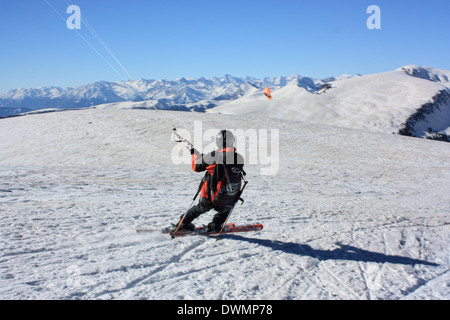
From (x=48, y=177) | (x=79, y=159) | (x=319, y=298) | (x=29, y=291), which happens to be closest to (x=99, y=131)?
(x=79, y=159)

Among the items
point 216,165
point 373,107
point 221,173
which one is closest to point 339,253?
point 221,173

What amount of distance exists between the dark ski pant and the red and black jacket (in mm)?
136

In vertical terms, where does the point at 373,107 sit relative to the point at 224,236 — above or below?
above

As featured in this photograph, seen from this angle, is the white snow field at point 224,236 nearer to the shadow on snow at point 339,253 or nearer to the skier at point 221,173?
the shadow on snow at point 339,253

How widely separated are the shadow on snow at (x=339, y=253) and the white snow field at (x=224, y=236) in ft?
0.07

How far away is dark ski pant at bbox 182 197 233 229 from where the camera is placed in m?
5.05

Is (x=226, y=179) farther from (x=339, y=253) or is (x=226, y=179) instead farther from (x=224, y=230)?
(x=339, y=253)

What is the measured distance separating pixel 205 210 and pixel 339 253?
2.47 m

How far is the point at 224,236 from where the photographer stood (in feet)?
18.4

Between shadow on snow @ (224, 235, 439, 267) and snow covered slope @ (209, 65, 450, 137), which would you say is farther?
snow covered slope @ (209, 65, 450, 137)

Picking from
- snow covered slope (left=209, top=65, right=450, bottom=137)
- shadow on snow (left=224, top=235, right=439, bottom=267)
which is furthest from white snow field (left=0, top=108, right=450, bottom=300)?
snow covered slope (left=209, top=65, right=450, bottom=137)

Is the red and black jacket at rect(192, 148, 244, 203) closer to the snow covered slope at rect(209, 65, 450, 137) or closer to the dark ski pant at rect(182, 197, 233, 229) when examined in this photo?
the dark ski pant at rect(182, 197, 233, 229)
